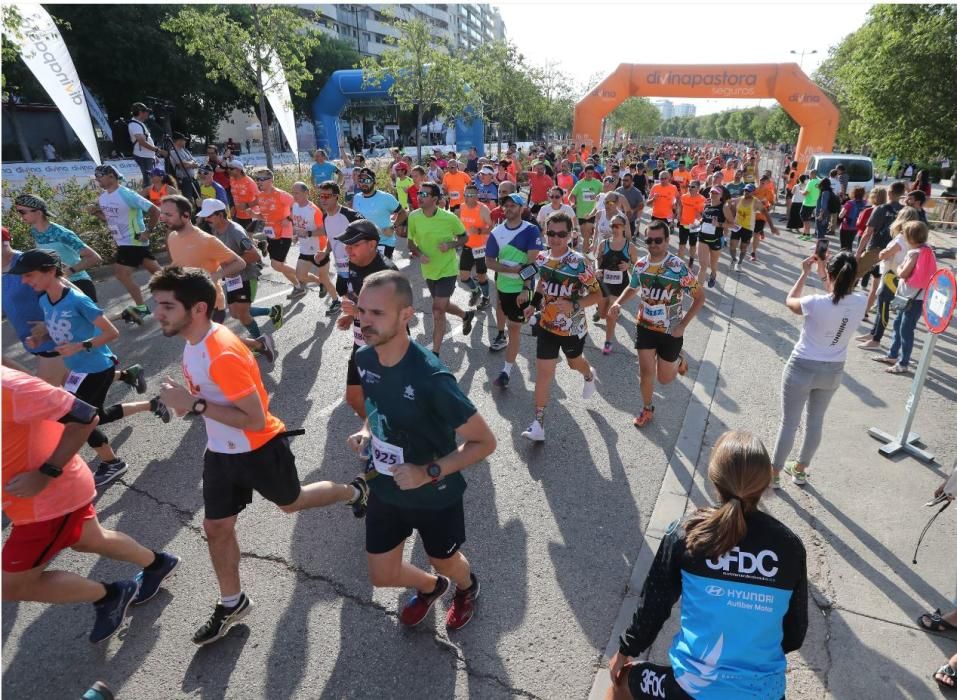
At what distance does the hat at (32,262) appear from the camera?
11.6 ft

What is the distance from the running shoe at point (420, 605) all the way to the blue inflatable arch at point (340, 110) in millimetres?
27836

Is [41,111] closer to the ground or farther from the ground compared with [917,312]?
farther from the ground

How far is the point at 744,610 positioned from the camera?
5.87 ft

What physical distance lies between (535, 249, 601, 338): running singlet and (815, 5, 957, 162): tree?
17.5m

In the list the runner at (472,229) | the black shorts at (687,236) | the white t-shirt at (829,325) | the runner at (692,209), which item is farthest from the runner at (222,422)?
the black shorts at (687,236)

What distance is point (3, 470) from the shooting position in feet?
7.69

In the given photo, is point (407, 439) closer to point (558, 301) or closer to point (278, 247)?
point (558, 301)

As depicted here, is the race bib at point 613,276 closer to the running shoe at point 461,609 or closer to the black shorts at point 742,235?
the running shoe at point 461,609

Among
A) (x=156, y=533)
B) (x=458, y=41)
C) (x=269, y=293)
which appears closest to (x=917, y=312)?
(x=156, y=533)

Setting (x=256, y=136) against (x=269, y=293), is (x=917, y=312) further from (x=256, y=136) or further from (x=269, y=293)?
(x=256, y=136)

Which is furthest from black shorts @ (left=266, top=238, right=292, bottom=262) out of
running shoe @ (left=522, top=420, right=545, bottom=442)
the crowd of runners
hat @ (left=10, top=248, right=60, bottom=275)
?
running shoe @ (left=522, top=420, right=545, bottom=442)

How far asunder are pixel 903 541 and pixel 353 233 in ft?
15.6

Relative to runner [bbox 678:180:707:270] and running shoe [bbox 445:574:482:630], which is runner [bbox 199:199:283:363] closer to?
running shoe [bbox 445:574:482:630]

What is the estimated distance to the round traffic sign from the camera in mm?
4344
